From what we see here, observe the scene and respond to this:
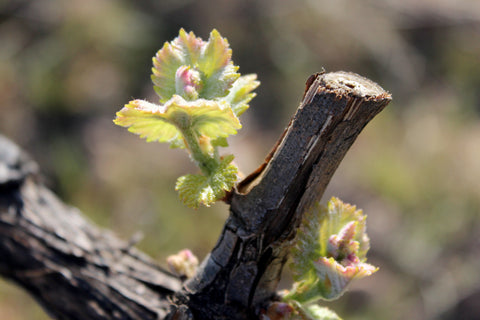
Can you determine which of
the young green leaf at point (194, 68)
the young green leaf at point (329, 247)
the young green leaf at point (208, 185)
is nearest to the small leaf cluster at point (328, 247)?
the young green leaf at point (329, 247)

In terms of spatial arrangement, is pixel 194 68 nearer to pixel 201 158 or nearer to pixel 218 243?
pixel 201 158

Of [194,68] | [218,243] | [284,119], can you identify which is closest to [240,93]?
[194,68]

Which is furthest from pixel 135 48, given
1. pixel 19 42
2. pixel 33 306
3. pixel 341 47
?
pixel 33 306

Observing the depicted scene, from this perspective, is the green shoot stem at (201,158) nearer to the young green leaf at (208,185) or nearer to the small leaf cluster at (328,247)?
the young green leaf at (208,185)

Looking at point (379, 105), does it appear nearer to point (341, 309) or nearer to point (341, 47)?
point (341, 309)

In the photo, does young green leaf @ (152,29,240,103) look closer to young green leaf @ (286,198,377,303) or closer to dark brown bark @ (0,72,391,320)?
dark brown bark @ (0,72,391,320)

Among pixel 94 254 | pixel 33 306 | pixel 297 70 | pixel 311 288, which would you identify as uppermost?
pixel 297 70
